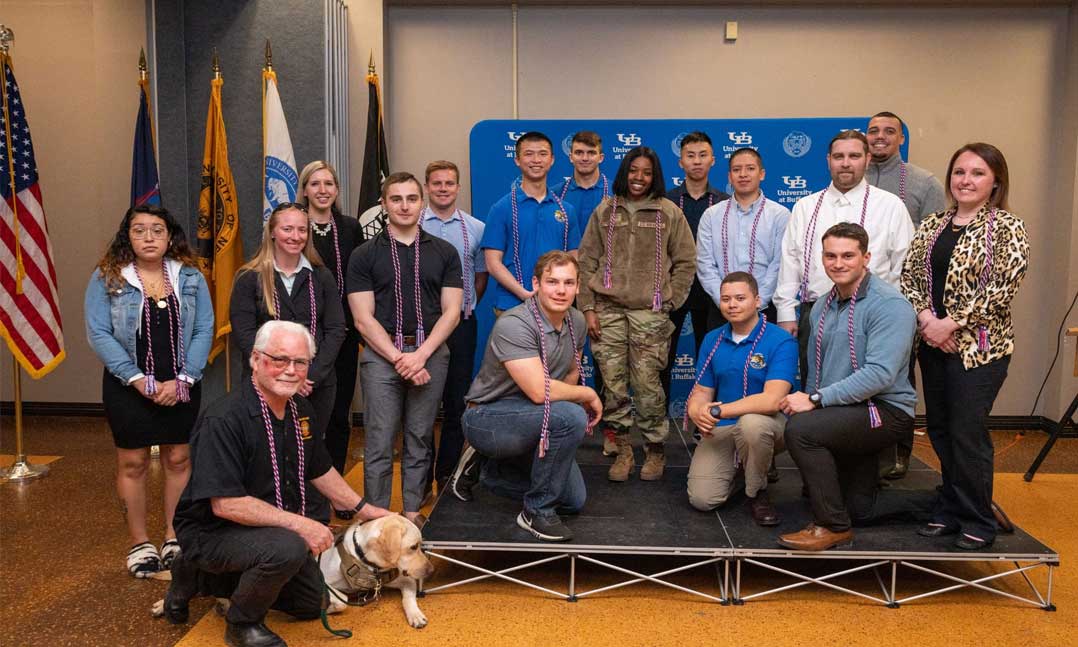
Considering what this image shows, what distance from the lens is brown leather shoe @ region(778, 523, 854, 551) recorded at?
119 inches

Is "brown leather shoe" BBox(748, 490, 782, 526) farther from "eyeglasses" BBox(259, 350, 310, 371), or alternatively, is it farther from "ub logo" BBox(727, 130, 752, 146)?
"ub logo" BBox(727, 130, 752, 146)

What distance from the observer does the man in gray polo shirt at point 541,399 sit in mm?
3223

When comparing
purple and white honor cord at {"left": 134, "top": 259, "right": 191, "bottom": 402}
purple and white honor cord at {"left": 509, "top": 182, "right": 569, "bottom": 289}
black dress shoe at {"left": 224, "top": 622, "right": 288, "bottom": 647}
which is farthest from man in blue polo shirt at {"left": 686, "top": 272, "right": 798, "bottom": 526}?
purple and white honor cord at {"left": 134, "top": 259, "right": 191, "bottom": 402}

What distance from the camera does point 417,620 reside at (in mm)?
2875

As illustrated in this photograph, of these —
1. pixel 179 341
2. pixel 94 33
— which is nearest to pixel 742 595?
pixel 179 341

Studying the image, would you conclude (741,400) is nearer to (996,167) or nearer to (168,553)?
(996,167)

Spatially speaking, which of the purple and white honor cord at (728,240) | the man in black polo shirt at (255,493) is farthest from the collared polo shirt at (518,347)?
the purple and white honor cord at (728,240)

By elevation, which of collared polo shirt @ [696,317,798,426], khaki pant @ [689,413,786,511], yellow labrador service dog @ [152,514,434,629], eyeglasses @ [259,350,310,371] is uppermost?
eyeglasses @ [259,350,310,371]

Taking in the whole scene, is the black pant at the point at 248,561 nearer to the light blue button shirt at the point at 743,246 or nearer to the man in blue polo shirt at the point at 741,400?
the man in blue polo shirt at the point at 741,400

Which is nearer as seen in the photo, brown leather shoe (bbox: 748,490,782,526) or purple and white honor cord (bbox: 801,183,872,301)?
brown leather shoe (bbox: 748,490,782,526)

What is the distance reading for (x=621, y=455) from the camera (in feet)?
12.9

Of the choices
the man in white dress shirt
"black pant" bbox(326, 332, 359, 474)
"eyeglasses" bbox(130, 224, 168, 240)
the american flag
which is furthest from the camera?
the american flag

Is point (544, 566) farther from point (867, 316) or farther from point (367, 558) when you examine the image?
point (867, 316)

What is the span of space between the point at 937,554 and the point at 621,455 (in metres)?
1.37
